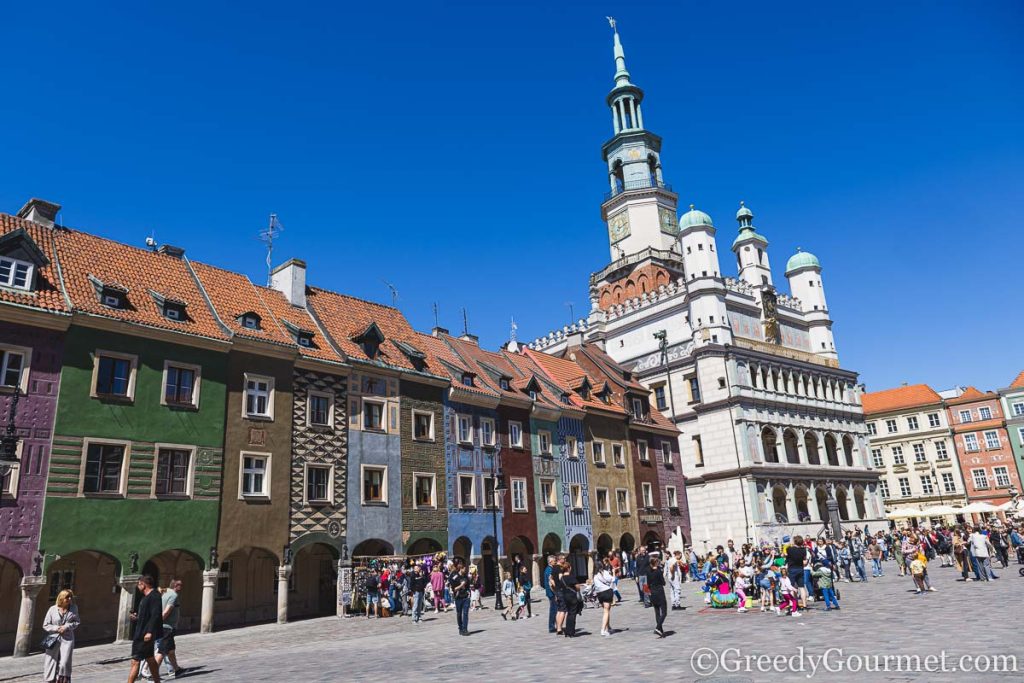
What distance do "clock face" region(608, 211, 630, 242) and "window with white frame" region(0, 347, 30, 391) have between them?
51144 millimetres

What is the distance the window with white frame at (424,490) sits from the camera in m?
31.7

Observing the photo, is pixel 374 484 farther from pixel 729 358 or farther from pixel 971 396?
pixel 971 396

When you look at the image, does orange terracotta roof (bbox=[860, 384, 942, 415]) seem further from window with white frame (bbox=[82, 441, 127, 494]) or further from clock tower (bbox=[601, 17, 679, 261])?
window with white frame (bbox=[82, 441, 127, 494])

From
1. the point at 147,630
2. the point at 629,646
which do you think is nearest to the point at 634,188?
the point at 629,646

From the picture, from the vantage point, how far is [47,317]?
72.0 ft

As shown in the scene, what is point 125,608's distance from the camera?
72.4 ft

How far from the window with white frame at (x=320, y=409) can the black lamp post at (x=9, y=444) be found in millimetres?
9934

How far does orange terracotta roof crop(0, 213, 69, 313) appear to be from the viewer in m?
21.7

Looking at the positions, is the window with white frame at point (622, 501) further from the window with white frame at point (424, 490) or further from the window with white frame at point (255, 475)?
the window with white frame at point (255, 475)

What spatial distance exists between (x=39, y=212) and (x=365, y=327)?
12.8m

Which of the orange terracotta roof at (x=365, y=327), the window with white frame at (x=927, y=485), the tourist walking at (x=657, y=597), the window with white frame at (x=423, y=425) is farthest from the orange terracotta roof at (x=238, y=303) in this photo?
the window with white frame at (x=927, y=485)

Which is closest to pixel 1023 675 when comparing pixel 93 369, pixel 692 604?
pixel 692 604

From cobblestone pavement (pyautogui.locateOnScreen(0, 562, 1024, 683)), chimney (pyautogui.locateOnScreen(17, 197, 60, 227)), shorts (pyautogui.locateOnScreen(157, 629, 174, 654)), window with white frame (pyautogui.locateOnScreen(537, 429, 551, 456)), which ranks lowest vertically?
cobblestone pavement (pyautogui.locateOnScreen(0, 562, 1024, 683))

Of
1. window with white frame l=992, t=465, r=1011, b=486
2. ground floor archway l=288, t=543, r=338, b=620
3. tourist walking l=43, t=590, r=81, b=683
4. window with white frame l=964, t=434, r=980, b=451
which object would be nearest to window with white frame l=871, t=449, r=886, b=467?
window with white frame l=964, t=434, r=980, b=451
